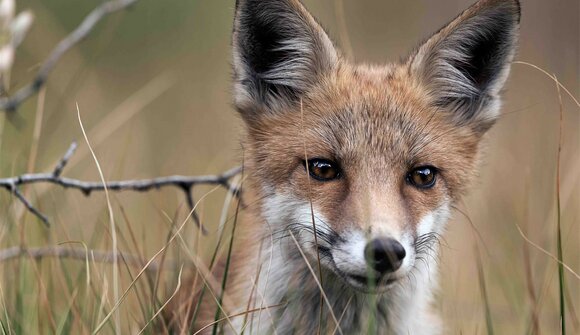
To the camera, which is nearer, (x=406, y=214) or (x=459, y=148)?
(x=406, y=214)

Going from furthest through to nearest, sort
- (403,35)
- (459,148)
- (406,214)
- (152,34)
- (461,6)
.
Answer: (461,6) → (152,34) → (403,35) → (459,148) → (406,214)

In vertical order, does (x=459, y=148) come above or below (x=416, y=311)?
above

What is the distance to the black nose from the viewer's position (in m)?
3.29

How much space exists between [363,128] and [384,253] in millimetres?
779

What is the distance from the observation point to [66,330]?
12.6ft

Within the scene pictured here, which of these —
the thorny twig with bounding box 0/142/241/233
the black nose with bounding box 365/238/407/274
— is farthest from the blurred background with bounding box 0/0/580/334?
the black nose with bounding box 365/238/407/274

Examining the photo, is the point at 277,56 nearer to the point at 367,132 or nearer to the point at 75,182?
the point at 367,132

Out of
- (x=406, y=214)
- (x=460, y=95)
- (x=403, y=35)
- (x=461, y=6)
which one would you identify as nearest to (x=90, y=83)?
(x=403, y=35)

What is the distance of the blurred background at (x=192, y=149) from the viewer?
460 centimetres

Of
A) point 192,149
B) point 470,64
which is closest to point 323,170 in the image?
point 470,64

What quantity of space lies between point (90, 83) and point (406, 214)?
18.4ft

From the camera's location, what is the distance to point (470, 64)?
4.40m

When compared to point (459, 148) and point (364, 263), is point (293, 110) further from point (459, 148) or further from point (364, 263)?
point (364, 263)

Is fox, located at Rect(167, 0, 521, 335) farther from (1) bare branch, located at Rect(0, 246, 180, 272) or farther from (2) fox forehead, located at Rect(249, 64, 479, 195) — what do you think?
(1) bare branch, located at Rect(0, 246, 180, 272)
